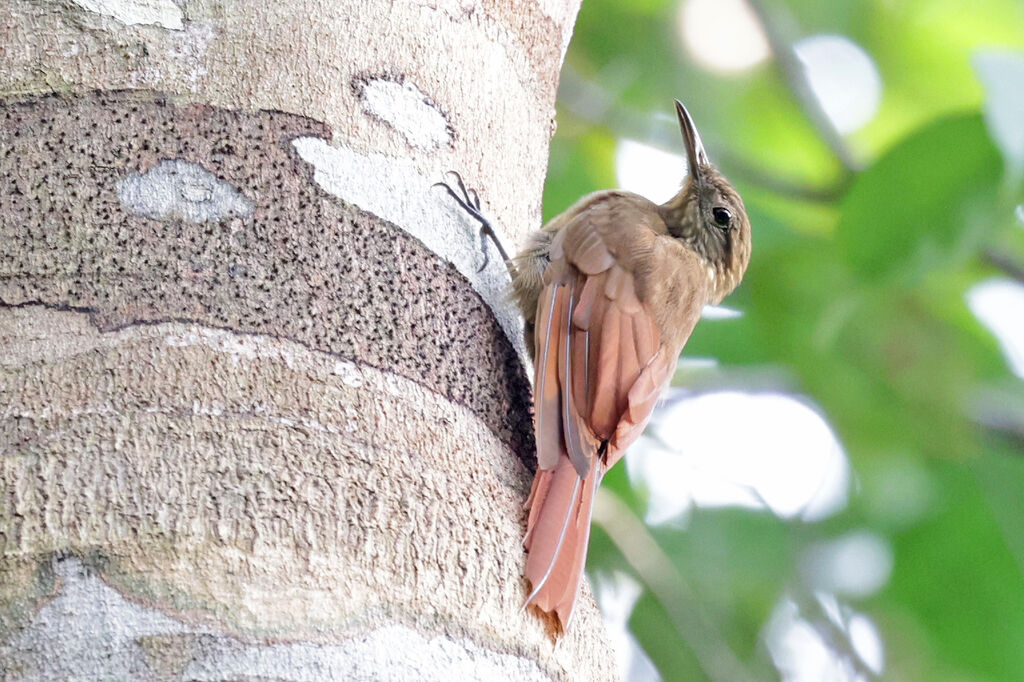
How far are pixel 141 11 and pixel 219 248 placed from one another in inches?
16.2

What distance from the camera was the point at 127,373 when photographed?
1.42 meters

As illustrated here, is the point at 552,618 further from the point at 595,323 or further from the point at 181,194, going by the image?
the point at 595,323

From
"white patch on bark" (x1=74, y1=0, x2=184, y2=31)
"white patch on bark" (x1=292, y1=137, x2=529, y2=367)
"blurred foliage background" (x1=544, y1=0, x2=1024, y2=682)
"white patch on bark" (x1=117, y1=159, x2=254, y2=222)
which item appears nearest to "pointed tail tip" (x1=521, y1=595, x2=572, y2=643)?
"white patch on bark" (x1=292, y1=137, x2=529, y2=367)

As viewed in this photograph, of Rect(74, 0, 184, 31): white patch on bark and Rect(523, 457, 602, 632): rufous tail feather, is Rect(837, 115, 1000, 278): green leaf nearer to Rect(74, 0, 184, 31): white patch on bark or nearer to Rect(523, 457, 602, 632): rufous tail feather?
Rect(523, 457, 602, 632): rufous tail feather

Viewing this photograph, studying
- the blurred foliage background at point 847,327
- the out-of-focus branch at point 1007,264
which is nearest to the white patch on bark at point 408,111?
the blurred foliage background at point 847,327

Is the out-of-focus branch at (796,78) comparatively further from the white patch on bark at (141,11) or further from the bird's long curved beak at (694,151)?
the white patch on bark at (141,11)

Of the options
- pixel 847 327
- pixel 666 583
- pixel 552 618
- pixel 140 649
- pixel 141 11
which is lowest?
pixel 666 583

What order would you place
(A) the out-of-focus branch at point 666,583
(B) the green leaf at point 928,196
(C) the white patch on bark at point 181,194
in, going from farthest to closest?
(A) the out-of-focus branch at point 666,583
(B) the green leaf at point 928,196
(C) the white patch on bark at point 181,194

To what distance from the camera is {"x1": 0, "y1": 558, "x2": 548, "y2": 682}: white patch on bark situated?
121cm

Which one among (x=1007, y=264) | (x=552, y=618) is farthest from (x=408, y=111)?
(x=1007, y=264)

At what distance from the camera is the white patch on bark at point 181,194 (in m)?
1.58

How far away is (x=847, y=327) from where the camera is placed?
3.48 metres

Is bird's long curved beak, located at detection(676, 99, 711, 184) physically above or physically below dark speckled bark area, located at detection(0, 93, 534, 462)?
below

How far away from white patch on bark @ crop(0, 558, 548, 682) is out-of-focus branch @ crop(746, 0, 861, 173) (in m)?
3.12
